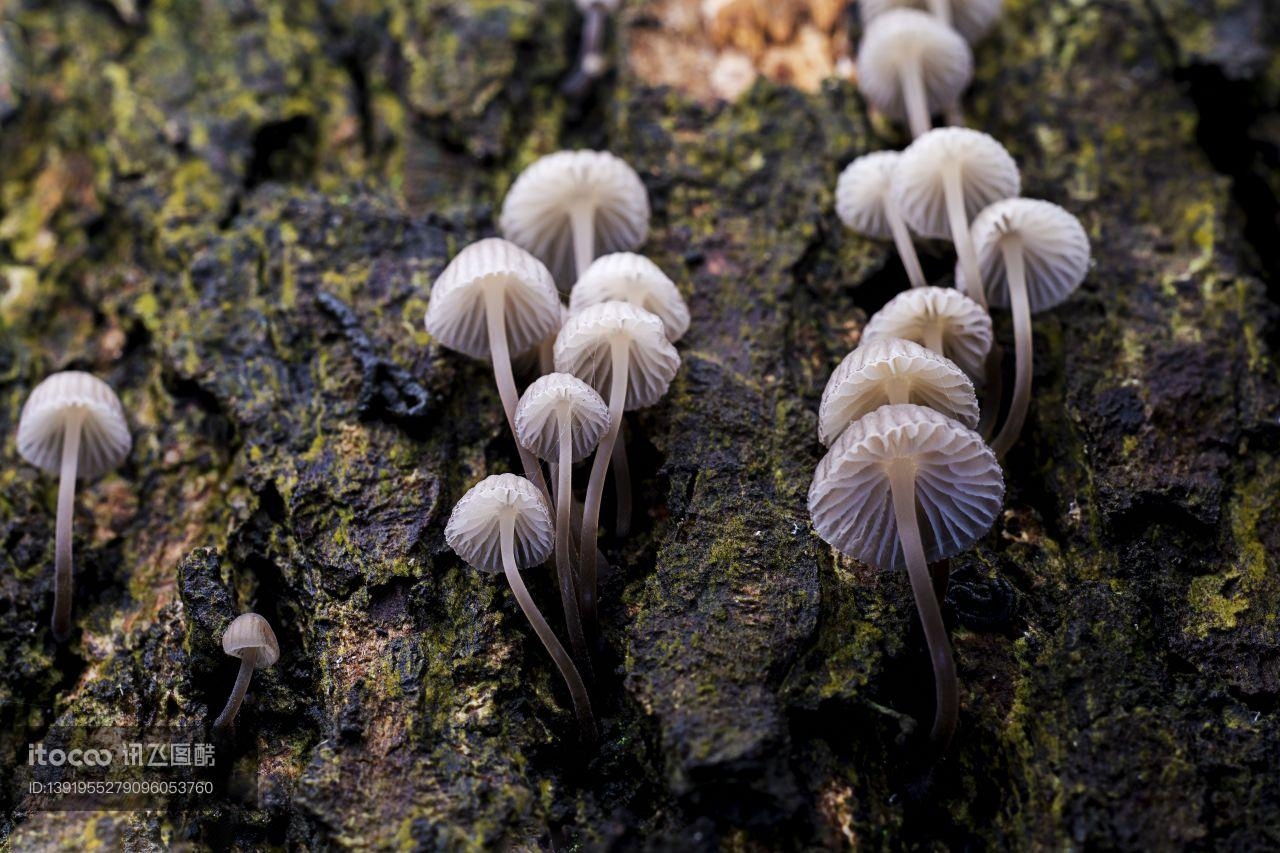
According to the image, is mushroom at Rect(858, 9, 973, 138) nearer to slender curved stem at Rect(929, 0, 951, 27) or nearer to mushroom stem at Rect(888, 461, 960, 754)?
slender curved stem at Rect(929, 0, 951, 27)

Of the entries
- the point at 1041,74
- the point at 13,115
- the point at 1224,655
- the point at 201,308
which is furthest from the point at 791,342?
the point at 13,115

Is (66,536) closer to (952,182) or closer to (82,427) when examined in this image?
(82,427)

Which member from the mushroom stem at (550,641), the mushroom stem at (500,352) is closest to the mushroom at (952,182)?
the mushroom stem at (500,352)

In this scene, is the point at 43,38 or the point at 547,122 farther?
the point at 43,38

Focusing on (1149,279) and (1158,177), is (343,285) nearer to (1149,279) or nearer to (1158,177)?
(1149,279)

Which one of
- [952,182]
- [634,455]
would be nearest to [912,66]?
[952,182]

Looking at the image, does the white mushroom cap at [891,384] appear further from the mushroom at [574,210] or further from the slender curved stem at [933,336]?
the mushroom at [574,210]

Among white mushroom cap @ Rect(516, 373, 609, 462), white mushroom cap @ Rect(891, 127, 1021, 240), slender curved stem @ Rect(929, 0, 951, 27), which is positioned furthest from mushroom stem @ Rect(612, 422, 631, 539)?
slender curved stem @ Rect(929, 0, 951, 27)

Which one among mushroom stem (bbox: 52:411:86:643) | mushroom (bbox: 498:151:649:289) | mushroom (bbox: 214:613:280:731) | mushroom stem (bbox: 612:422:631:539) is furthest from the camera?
mushroom (bbox: 498:151:649:289)
